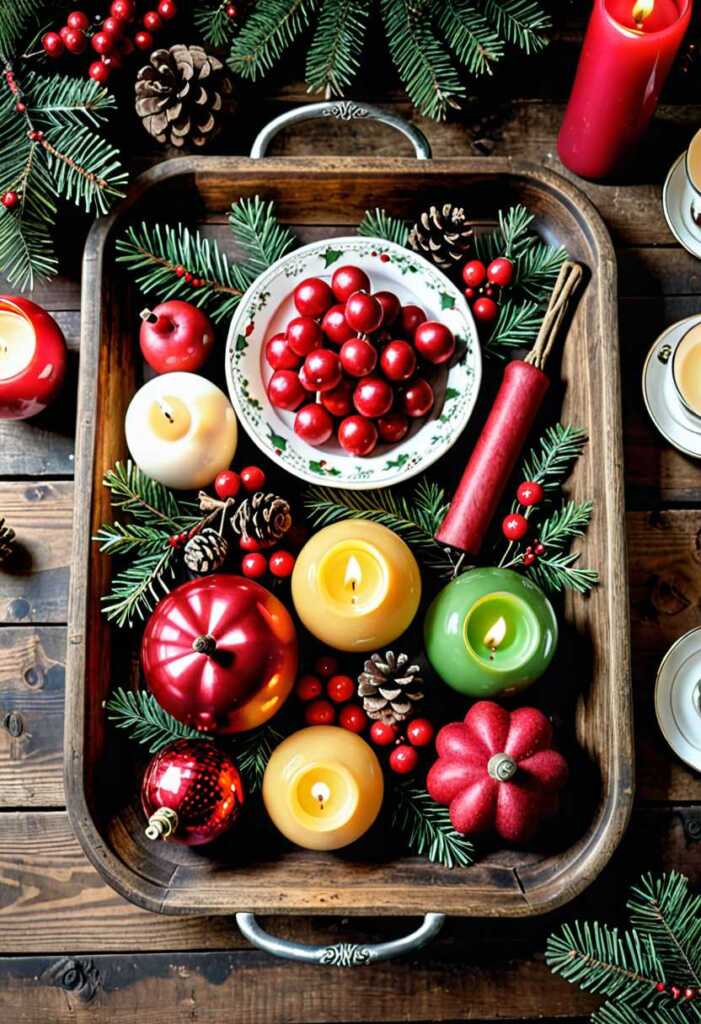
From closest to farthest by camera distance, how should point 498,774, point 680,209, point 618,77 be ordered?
point 498,774 < point 618,77 < point 680,209

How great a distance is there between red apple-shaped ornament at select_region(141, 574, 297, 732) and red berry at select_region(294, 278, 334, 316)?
28 cm

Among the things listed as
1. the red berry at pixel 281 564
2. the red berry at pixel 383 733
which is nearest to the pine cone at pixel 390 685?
the red berry at pixel 383 733

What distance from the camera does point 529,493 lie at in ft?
3.01

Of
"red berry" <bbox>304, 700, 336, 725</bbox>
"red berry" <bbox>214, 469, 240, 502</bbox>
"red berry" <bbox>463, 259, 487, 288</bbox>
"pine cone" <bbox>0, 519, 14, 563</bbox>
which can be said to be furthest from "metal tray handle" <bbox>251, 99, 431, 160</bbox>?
"red berry" <bbox>304, 700, 336, 725</bbox>

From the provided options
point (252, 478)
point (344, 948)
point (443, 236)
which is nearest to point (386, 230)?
point (443, 236)

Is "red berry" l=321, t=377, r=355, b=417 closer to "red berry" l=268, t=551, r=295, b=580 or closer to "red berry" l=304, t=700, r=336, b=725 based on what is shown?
"red berry" l=268, t=551, r=295, b=580

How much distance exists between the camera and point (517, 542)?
0.94 m

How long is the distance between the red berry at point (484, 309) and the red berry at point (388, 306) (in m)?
0.09

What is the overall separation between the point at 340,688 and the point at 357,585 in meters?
0.12

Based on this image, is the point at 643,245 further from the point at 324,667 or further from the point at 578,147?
the point at 324,667

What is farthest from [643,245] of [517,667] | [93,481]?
[93,481]

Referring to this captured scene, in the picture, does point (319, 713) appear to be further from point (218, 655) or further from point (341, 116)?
point (341, 116)

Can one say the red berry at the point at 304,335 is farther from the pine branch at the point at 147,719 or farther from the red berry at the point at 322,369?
the pine branch at the point at 147,719

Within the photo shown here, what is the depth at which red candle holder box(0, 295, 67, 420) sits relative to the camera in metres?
0.92
